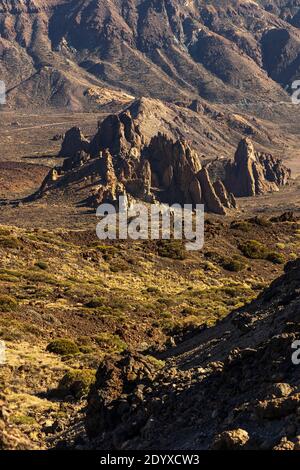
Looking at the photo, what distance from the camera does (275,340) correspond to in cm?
1820

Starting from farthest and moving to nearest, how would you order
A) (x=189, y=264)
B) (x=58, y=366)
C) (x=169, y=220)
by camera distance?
(x=169, y=220), (x=189, y=264), (x=58, y=366)

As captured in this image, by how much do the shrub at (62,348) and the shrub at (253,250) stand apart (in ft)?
117

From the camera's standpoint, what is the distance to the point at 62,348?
31.5 metres

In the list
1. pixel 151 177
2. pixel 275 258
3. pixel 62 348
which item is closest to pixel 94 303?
pixel 62 348

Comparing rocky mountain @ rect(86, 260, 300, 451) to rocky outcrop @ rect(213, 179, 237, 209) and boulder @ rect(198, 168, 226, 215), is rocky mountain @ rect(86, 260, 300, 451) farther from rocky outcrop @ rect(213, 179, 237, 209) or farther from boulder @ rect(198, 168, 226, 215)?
rocky outcrop @ rect(213, 179, 237, 209)

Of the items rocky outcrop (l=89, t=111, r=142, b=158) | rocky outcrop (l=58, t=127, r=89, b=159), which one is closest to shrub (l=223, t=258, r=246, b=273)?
rocky outcrop (l=89, t=111, r=142, b=158)

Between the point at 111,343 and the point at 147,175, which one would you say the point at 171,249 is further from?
the point at 147,175

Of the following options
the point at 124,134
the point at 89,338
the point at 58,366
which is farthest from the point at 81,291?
the point at 124,134

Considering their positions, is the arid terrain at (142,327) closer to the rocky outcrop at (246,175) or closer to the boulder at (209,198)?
the boulder at (209,198)

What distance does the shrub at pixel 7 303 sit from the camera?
3634cm

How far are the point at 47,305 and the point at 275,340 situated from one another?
75.9 ft

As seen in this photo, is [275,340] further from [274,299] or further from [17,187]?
[17,187]

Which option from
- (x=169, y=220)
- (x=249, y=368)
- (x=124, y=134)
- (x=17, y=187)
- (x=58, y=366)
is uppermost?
(x=124, y=134)

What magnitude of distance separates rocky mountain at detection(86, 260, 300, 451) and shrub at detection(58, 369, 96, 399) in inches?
153
